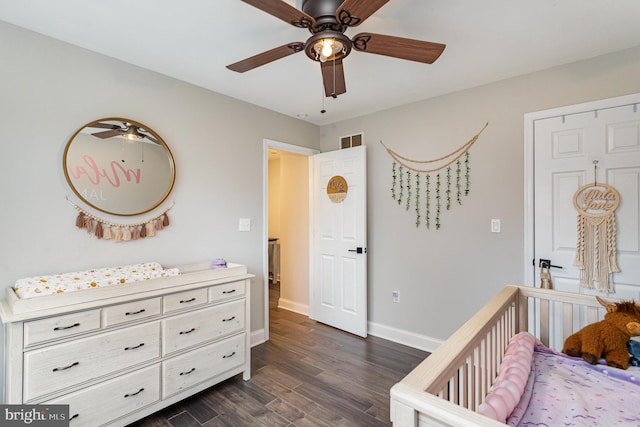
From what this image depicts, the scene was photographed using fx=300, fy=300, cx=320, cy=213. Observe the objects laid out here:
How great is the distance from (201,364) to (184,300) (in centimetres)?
48

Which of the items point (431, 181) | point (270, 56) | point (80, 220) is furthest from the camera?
point (431, 181)

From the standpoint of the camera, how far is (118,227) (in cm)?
214

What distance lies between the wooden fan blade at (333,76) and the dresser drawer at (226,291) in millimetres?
1556

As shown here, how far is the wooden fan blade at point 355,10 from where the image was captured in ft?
4.08

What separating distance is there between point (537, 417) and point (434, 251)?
1864 mm

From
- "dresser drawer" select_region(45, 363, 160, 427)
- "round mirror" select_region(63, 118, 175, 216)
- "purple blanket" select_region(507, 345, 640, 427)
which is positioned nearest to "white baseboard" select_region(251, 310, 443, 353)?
"dresser drawer" select_region(45, 363, 160, 427)

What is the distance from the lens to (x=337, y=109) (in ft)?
10.6

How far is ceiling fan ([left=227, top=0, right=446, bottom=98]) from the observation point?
129 centimetres

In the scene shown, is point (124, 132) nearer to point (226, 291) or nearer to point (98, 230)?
point (98, 230)

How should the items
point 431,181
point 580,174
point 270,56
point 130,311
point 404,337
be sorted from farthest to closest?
point 404,337 → point 431,181 → point 580,174 → point 130,311 → point 270,56

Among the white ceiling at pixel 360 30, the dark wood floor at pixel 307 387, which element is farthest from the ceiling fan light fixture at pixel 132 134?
the dark wood floor at pixel 307 387

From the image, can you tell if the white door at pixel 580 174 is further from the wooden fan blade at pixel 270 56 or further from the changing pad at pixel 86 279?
the changing pad at pixel 86 279

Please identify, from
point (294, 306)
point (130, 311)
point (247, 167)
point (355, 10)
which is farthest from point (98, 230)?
point (294, 306)

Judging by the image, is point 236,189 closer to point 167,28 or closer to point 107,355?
point 167,28
